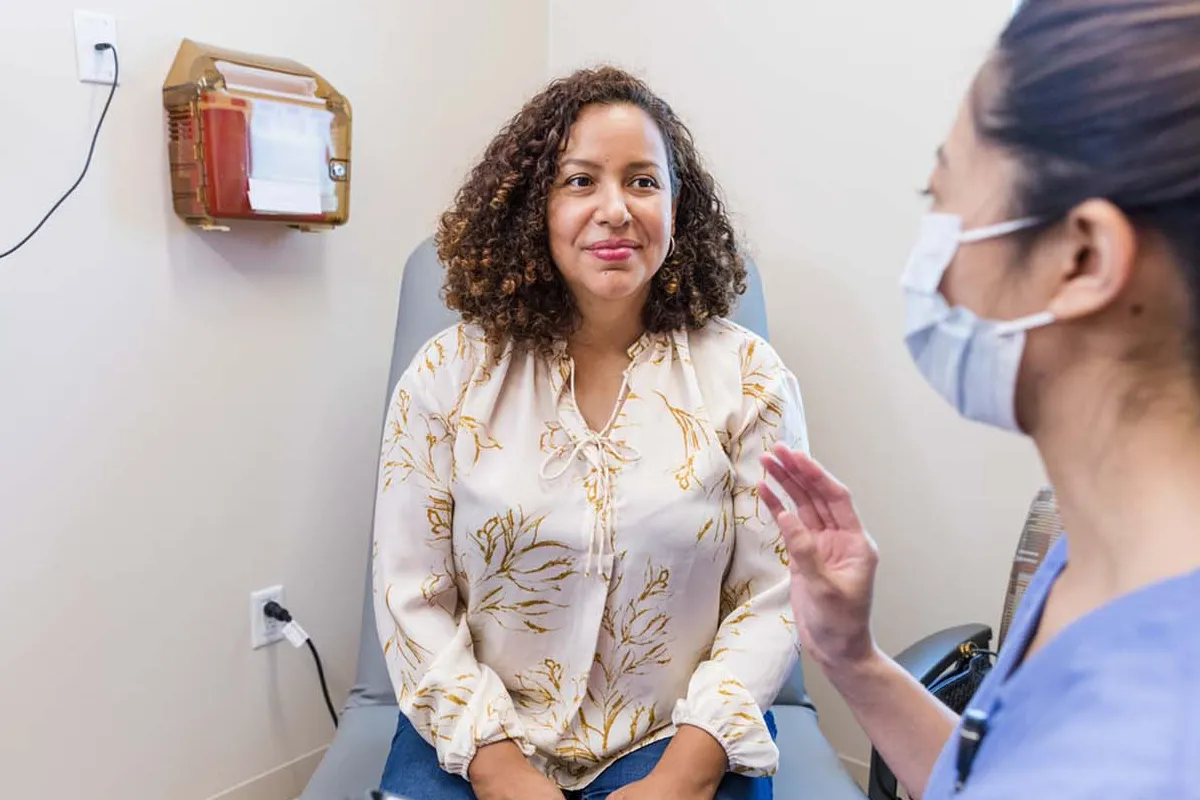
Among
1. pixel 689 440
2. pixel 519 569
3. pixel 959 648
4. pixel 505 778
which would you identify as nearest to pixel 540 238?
pixel 689 440

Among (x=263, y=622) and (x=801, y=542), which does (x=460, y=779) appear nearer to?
(x=801, y=542)

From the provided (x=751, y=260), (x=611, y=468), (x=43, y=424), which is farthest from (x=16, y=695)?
(x=751, y=260)

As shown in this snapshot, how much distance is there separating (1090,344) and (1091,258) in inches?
2.0

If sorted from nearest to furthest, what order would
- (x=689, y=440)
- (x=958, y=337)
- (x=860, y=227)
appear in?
1. (x=958, y=337)
2. (x=689, y=440)
3. (x=860, y=227)

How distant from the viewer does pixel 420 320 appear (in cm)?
152

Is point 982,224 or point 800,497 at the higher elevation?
point 982,224

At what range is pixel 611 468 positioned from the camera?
116 cm

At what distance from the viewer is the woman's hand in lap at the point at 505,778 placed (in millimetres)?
1064

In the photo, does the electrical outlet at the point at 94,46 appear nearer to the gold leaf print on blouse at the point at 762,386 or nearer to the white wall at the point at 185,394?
the white wall at the point at 185,394

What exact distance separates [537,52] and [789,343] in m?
0.86

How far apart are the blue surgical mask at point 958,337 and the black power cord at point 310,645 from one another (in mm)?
1382

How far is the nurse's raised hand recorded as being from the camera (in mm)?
791

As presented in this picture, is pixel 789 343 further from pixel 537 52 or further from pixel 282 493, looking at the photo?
pixel 282 493

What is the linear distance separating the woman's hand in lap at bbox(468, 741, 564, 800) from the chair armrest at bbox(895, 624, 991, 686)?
48 cm
